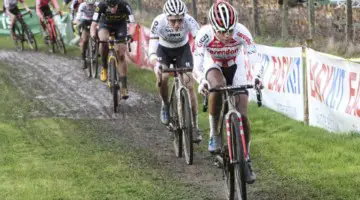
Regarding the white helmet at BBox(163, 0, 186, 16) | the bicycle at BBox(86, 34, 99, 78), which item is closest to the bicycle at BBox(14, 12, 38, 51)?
the bicycle at BBox(86, 34, 99, 78)

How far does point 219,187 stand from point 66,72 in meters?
11.4

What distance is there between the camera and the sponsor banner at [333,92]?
10.4 m

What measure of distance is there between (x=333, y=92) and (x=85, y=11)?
854cm

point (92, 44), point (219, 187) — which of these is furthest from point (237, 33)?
point (92, 44)

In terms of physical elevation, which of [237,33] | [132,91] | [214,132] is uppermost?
[237,33]

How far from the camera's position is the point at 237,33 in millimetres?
8258

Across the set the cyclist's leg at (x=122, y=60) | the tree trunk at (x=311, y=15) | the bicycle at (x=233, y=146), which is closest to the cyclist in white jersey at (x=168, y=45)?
the bicycle at (x=233, y=146)

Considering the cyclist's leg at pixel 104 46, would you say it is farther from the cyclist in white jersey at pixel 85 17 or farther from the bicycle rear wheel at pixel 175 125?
the bicycle rear wheel at pixel 175 125

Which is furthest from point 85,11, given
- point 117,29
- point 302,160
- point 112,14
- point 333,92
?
point 302,160

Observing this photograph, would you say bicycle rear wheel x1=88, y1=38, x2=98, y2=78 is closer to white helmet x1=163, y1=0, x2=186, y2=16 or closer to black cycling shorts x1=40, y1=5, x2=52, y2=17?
black cycling shorts x1=40, y1=5, x2=52, y2=17

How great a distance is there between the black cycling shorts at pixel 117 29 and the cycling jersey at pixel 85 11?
3.31 m

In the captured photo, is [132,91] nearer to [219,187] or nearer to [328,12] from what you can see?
[328,12]

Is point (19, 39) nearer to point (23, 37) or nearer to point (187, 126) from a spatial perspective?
point (23, 37)

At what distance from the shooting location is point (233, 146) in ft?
24.6
